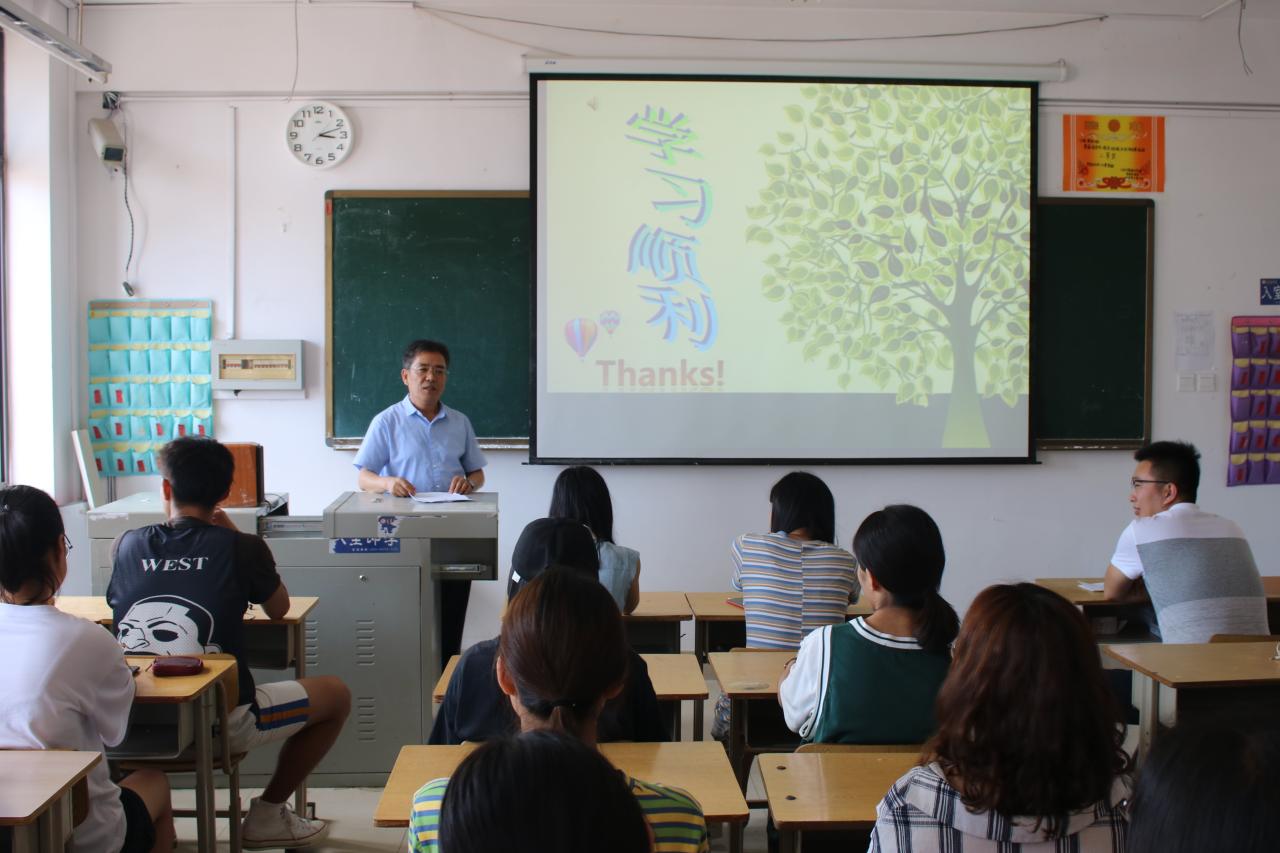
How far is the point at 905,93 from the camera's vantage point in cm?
479

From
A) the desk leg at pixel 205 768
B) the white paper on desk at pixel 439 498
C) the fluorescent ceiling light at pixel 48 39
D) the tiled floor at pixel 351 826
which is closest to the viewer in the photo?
the desk leg at pixel 205 768

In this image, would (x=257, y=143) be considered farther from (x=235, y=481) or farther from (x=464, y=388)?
(x=235, y=481)

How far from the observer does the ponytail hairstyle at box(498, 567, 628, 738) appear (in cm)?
135

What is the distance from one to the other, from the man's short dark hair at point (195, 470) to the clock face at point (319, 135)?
7.82ft

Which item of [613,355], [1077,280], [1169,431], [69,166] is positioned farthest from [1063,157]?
[69,166]

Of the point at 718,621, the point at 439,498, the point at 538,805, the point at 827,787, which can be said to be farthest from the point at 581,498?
the point at 538,805

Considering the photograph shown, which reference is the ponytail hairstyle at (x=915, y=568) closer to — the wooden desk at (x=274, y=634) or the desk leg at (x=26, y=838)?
the desk leg at (x=26, y=838)

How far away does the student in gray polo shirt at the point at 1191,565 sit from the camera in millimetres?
3115

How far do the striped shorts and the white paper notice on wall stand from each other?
14.3ft

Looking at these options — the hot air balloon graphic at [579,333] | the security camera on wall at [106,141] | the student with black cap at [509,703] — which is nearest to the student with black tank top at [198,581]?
the student with black cap at [509,703]

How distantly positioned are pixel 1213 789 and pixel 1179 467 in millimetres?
3048

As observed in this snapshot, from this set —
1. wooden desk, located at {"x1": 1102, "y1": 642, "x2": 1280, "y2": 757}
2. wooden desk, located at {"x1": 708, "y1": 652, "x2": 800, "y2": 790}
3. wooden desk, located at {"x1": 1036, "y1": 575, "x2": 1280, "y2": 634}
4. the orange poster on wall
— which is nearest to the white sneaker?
wooden desk, located at {"x1": 708, "y1": 652, "x2": 800, "y2": 790}

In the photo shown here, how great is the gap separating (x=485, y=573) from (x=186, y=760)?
42.1 inches

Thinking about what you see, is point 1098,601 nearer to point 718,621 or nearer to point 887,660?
point 718,621
